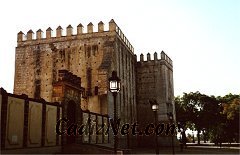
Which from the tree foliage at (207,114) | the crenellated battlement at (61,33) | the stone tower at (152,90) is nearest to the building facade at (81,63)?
the crenellated battlement at (61,33)

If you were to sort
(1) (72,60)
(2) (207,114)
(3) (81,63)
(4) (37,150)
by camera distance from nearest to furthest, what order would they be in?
(4) (37,150) → (3) (81,63) → (1) (72,60) → (2) (207,114)

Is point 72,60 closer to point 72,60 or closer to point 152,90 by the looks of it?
point 72,60

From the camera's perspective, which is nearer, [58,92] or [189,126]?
[58,92]

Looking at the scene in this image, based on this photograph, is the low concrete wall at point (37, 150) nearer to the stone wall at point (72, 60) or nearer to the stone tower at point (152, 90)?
the stone wall at point (72, 60)

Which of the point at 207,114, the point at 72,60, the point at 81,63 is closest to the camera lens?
the point at 81,63

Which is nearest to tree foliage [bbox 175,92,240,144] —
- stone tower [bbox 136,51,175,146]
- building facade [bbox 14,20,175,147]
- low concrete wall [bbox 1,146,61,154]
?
stone tower [bbox 136,51,175,146]

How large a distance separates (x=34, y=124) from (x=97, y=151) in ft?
14.9

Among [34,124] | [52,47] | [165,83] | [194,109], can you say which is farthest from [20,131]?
[194,109]

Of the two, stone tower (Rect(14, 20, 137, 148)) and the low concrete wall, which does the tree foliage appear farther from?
the low concrete wall

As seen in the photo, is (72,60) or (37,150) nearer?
(37,150)

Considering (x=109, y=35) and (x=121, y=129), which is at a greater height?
(x=109, y=35)

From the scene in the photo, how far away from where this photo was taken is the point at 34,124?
16.1 metres

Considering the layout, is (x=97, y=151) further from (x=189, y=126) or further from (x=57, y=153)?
(x=189, y=126)

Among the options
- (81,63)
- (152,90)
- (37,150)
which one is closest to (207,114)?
(152,90)
